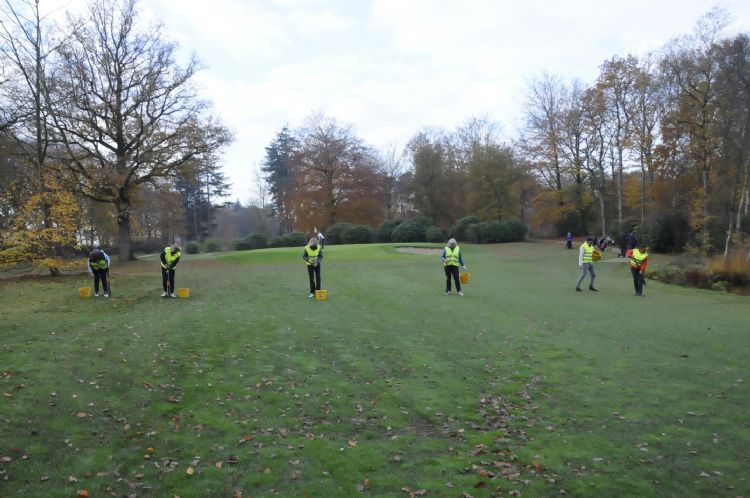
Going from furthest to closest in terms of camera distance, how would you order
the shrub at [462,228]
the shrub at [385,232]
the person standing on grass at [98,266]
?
the shrub at [385,232] < the shrub at [462,228] < the person standing on grass at [98,266]

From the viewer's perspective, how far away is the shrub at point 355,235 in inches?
2088

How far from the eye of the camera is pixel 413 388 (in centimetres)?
878

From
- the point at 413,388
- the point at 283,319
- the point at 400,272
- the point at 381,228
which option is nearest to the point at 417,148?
the point at 381,228

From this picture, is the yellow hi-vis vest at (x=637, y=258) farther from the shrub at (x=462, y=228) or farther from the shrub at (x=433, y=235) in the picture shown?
the shrub at (x=462, y=228)

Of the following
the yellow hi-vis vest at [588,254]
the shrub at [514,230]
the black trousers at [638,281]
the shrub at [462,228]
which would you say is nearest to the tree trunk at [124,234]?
the yellow hi-vis vest at [588,254]

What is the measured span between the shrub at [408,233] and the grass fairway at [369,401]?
3713cm

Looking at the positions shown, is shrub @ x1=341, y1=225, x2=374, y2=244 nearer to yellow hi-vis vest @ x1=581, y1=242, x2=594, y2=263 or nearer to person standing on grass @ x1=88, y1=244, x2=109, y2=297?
yellow hi-vis vest @ x1=581, y1=242, x2=594, y2=263

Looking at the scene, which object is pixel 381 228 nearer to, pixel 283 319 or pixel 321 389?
pixel 283 319

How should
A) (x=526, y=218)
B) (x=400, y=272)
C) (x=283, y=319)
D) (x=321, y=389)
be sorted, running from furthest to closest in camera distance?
(x=526, y=218) → (x=400, y=272) → (x=283, y=319) → (x=321, y=389)

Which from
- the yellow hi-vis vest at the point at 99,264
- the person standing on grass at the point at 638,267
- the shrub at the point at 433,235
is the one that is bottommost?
the person standing on grass at the point at 638,267

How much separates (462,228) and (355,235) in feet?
37.5

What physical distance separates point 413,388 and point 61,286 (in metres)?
18.6

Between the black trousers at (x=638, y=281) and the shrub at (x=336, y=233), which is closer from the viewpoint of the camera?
the black trousers at (x=638, y=281)

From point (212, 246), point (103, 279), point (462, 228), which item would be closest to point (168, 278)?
point (103, 279)
